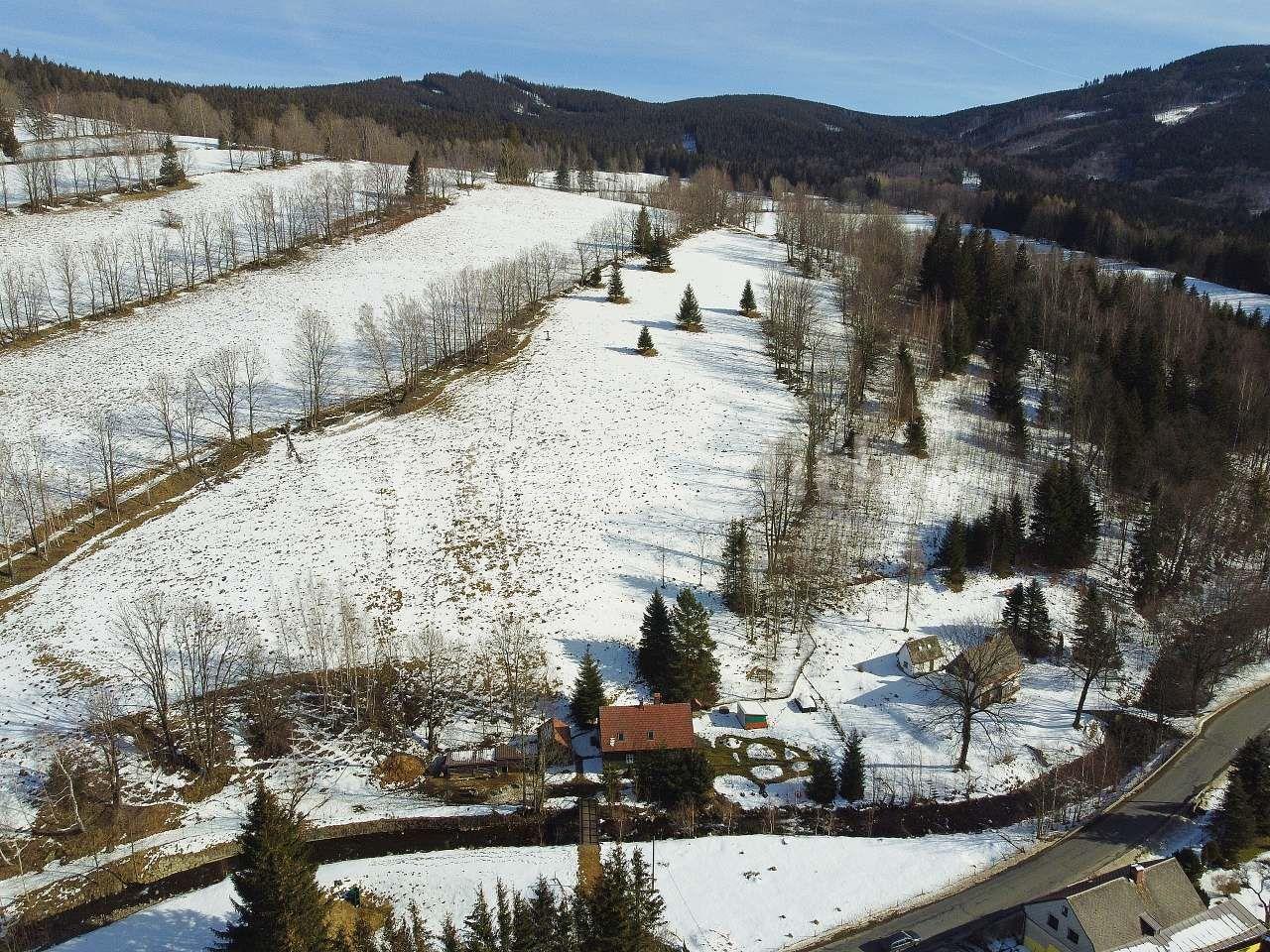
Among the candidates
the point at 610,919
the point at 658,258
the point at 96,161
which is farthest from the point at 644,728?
the point at 96,161

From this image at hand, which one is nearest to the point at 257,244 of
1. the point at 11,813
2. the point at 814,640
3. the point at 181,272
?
the point at 181,272

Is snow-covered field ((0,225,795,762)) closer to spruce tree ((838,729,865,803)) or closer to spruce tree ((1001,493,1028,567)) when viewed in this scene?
spruce tree ((838,729,865,803))

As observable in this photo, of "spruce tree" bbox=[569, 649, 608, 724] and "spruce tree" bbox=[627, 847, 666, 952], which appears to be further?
"spruce tree" bbox=[569, 649, 608, 724]

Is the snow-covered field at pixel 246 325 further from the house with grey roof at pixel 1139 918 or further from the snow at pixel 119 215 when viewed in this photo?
the house with grey roof at pixel 1139 918

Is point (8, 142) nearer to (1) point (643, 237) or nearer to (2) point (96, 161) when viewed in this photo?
(2) point (96, 161)

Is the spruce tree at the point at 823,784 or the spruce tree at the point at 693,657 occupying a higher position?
the spruce tree at the point at 693,657

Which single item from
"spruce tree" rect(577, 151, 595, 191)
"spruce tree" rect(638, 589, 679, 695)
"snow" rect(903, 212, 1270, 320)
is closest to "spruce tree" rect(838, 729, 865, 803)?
"spruce tree" rect(638, 589, 679, 695)

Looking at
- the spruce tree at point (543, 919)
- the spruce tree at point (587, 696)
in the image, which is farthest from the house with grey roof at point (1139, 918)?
the spruce tree at point (587, 696)
